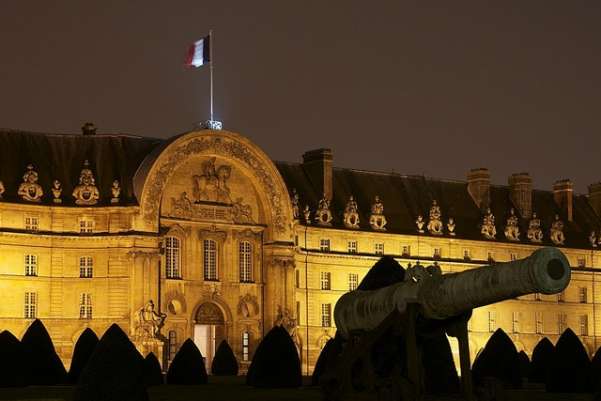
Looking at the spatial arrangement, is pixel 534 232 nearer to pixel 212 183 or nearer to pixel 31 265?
pixel 212 183

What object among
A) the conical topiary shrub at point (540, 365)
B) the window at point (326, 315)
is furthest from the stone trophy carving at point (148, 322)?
the conical topiary shrub at point (540, 365)

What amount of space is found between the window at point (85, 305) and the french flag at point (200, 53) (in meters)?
13.5

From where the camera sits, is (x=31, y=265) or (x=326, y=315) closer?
(x=31, y=265)

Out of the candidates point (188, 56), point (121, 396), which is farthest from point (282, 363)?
point (188, 56)

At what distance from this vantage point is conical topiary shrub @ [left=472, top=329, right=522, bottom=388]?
4934cm

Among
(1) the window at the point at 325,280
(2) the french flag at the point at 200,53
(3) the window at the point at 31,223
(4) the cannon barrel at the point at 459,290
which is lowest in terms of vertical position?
(4) the cannon barrel at the point at 459,290

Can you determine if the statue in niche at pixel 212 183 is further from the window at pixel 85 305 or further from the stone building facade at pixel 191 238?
the window at pixel 85 305

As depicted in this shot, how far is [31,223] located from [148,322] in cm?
782

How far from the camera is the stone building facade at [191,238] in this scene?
69188 mm

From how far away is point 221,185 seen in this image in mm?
74000

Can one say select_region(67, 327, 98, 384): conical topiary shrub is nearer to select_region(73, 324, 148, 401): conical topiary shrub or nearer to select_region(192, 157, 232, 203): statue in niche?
select_region(73, 324, 148, 401): conical topiary shrub

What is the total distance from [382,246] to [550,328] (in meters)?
15.7

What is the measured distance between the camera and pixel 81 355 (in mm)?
51688

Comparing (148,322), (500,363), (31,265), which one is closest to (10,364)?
(500,363)
